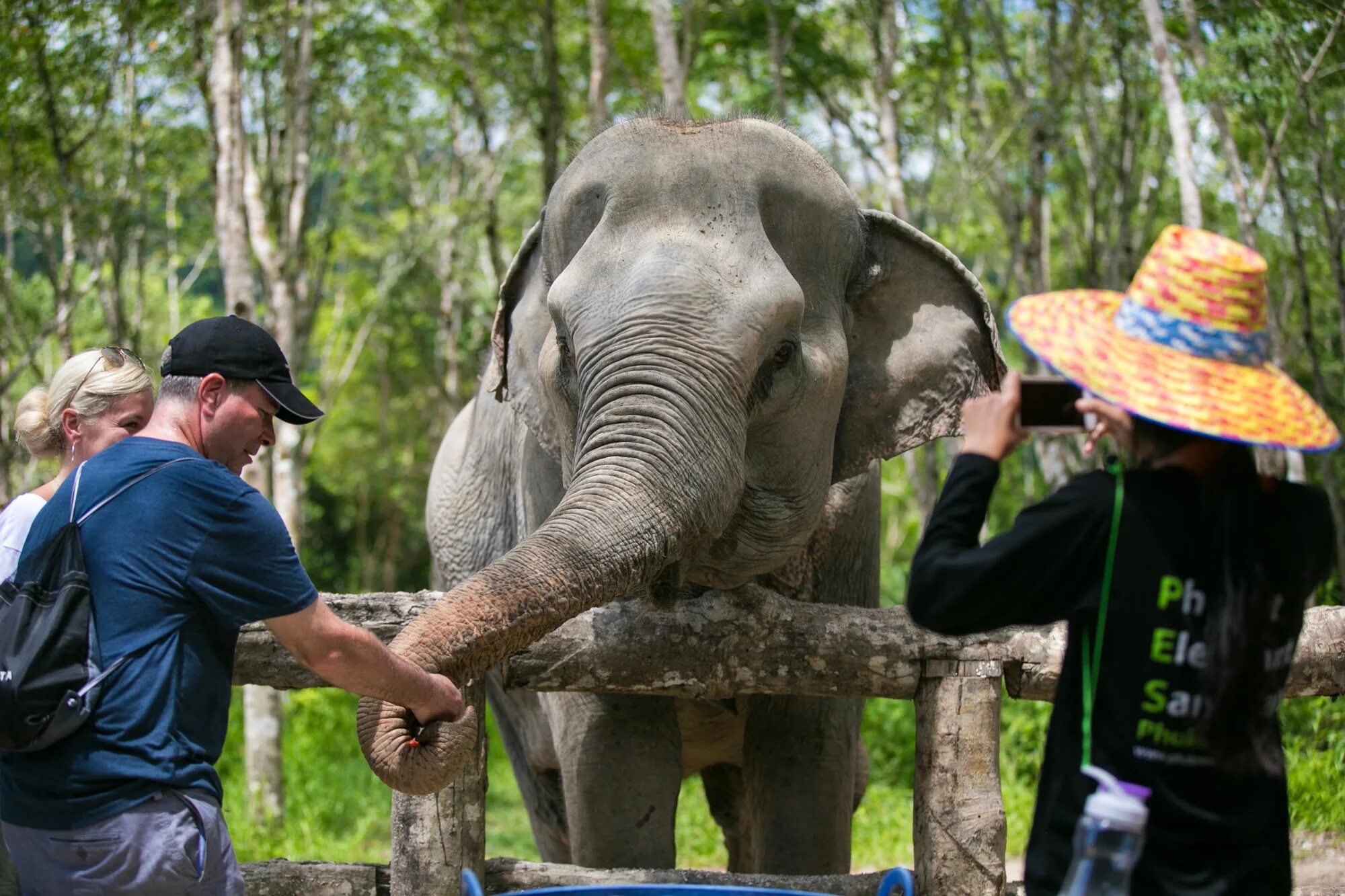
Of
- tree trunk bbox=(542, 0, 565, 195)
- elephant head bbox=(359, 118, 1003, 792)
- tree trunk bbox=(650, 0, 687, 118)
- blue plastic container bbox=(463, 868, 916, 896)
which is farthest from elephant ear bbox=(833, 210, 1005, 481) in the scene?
tree trunk bbox=(542, 0, 565, 195)

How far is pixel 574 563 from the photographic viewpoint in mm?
3066

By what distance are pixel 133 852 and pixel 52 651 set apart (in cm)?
37

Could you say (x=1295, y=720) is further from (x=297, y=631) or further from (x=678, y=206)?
(x=297, y=631)

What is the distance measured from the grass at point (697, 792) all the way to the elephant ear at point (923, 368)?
2809mm

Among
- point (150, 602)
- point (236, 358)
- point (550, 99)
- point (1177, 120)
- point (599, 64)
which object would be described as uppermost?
point (550, 99)

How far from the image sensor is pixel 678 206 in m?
3.92

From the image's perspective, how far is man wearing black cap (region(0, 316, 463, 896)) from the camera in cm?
254

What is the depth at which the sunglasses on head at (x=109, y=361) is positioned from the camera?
10.4 ft

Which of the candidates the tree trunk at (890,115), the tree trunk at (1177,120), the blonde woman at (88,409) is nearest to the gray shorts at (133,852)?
the blonde woman at (88,409)

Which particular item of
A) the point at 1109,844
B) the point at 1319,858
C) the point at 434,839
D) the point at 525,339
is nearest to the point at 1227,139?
the point at 1319,858

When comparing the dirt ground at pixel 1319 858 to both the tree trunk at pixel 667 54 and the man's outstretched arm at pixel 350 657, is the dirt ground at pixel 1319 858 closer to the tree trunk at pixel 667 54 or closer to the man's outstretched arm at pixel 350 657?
the man's outstretched arm at pixel 350 657

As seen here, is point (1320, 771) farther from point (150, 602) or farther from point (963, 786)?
point (150, 602)

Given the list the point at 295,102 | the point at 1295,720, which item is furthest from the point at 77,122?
the point at 1295,720

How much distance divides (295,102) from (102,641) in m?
8.73
